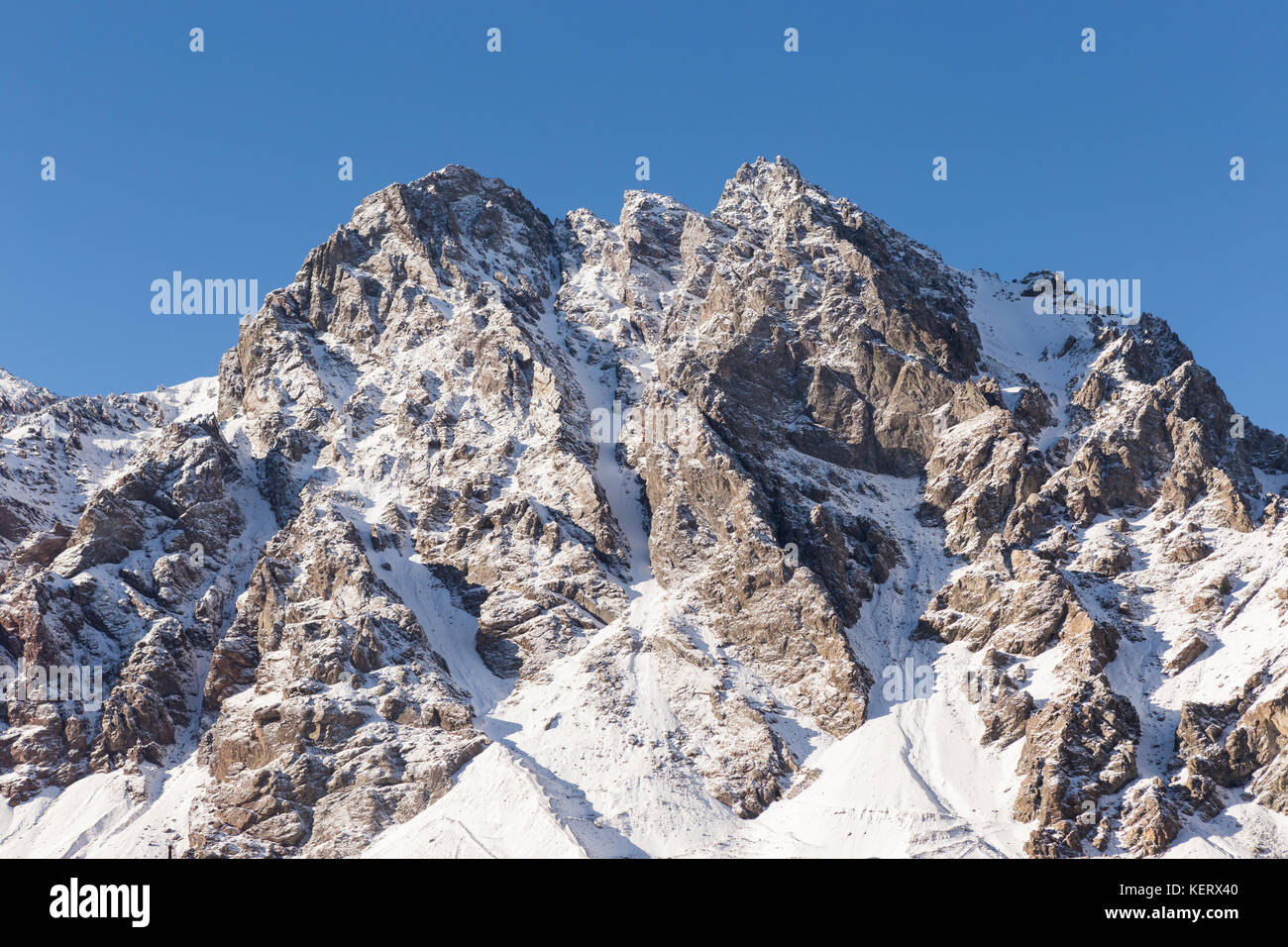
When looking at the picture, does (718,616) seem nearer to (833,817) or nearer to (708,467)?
(708,467)

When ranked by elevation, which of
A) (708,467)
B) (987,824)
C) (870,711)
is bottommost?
(987,824)

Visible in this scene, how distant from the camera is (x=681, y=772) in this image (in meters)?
158

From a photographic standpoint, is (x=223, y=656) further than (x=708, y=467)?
No

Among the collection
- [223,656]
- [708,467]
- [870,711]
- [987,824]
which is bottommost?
[987,824]
